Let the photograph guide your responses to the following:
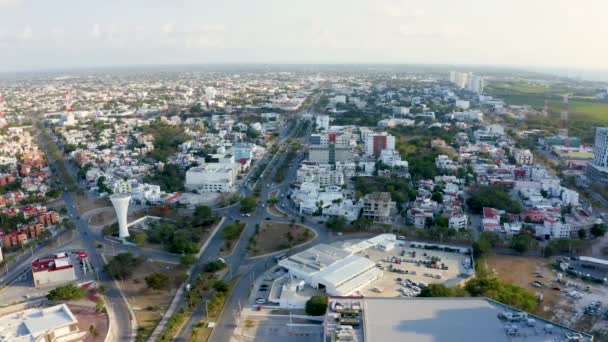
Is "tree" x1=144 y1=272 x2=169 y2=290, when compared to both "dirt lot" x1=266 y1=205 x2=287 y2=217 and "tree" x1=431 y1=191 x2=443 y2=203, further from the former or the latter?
"tree" x1=431 y1=191 x2=443 y2=203

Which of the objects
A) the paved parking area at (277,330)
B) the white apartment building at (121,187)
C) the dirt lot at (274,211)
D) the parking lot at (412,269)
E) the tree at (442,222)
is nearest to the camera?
the paved parking area at (277,330)

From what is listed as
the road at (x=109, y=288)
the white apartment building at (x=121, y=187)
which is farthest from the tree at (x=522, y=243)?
the white apartment building at (x=121, y=187)

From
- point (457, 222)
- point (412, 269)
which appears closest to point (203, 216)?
point (412, 269)

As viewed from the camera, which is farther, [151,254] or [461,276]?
[151,254]

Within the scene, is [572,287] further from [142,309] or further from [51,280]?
[51,280]

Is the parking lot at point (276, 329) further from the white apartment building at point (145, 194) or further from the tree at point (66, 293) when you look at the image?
the white apartment building at point (145, 194)

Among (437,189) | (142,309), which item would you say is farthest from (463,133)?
(142,309)

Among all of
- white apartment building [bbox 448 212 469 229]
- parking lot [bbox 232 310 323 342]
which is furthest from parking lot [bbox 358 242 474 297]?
parking lot [bbox 232 310 323 342]

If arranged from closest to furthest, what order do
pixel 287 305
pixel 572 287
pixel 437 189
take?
pixel 287 305 < pixel 572 287 < pixel 437 189
